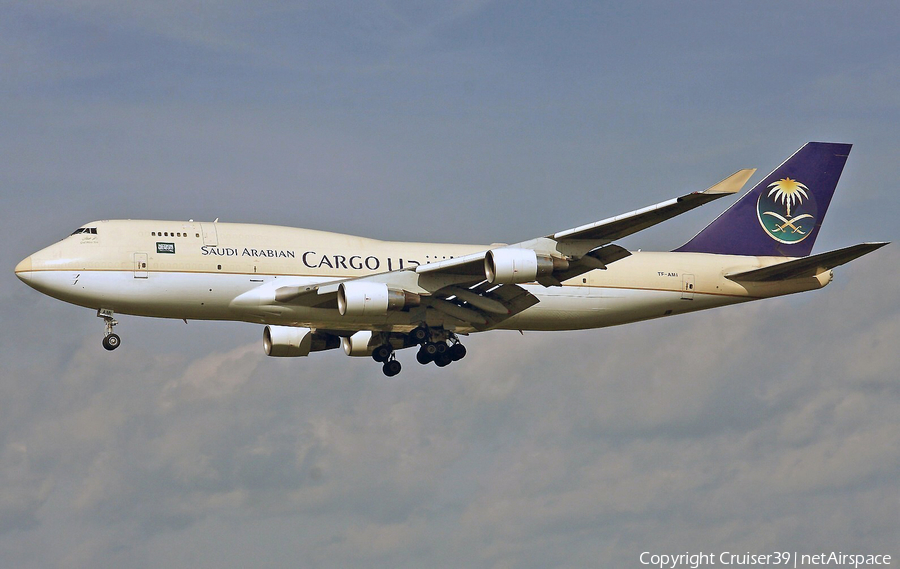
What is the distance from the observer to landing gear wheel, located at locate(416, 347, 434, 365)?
160 ft

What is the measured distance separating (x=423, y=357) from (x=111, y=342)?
1223 centimetres

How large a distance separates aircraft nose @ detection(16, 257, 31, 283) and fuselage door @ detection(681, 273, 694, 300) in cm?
2566

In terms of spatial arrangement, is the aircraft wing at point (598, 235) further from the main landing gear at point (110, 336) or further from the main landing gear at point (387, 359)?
the main landing gear at point (110, 336)

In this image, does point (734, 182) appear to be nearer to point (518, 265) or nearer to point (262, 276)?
point (518, 265)

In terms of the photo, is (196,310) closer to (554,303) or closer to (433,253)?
(433,253)

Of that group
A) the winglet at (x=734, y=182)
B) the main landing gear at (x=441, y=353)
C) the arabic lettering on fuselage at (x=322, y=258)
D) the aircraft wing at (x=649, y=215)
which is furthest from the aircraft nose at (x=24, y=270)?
the winglet at (x=734, y=182)

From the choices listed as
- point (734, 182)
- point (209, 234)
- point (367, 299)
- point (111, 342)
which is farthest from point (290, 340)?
point (734, 182)

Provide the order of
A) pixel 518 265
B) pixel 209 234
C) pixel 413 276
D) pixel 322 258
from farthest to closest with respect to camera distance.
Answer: pixel 322 258
pixel 209 234
pixel 413 276
pixel 518 265

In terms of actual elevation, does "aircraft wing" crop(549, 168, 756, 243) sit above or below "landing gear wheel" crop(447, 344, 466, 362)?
above

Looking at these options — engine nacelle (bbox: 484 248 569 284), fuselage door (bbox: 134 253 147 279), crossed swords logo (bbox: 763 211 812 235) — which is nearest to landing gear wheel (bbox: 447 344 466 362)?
engine nacelle (bbox: 484 248 569 284)

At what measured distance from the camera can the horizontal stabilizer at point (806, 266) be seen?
144 ft

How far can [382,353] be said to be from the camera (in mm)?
50562

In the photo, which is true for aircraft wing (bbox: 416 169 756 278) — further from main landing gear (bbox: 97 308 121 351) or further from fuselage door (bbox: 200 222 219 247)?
main landing gear (bbox: 97 308 121 351)

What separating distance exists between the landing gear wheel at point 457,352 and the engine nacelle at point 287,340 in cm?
627
